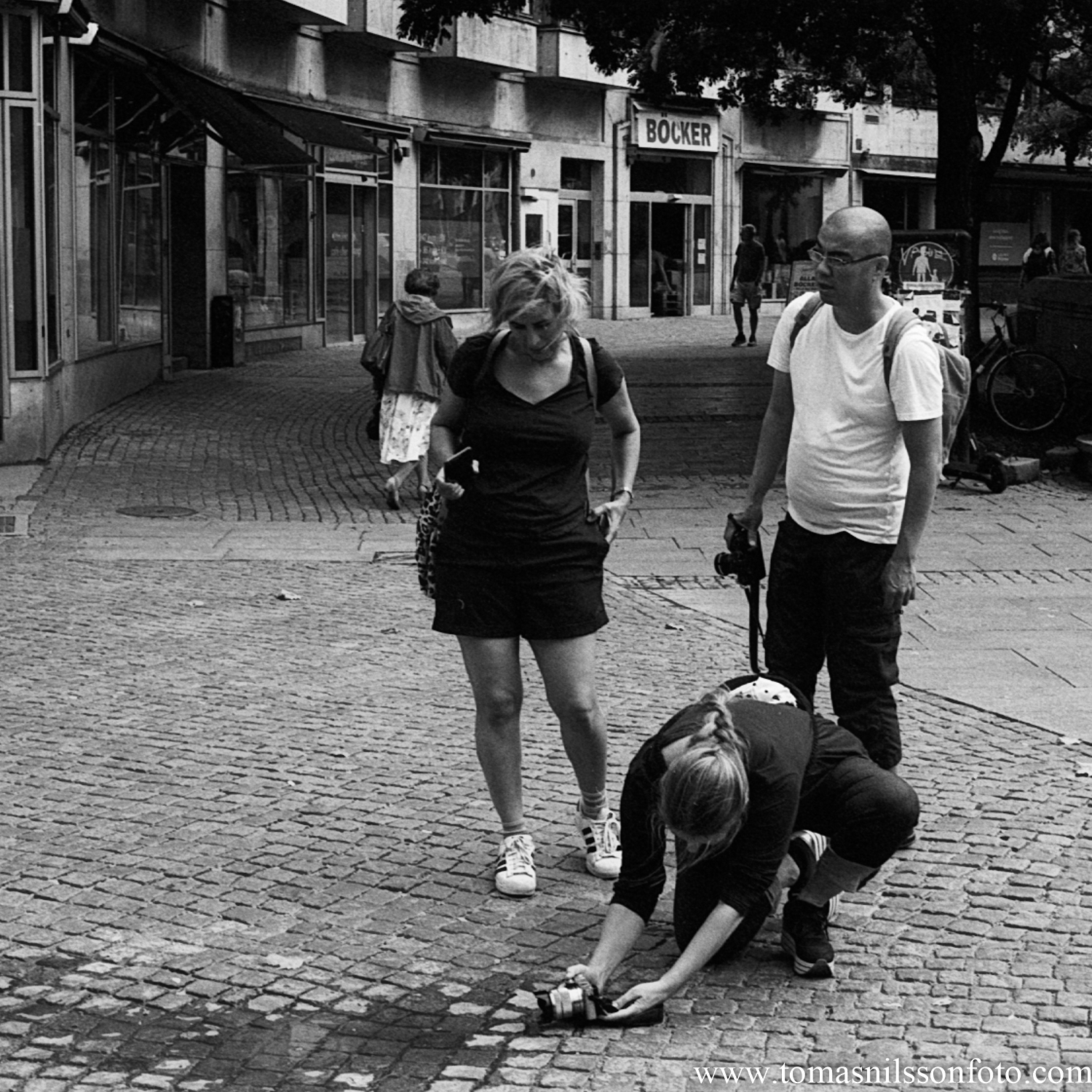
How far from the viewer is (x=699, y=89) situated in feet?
66.5

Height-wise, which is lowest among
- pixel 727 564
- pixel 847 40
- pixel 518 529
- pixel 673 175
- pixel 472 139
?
pixel 727 564

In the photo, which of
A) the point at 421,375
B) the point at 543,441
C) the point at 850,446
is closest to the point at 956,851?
the point at 850,446

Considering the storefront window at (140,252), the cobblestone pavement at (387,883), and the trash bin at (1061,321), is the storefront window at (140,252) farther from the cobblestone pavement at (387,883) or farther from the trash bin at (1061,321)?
the cobblestone pavement at (387,883)

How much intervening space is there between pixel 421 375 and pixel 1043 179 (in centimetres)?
3154

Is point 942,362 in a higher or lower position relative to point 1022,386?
higher

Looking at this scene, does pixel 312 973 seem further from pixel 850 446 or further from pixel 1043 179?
pixel 1043 179

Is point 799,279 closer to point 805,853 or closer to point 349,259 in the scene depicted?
point 349,259

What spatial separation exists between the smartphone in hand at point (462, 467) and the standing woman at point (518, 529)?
0.05ft

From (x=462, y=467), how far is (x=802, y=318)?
104cm

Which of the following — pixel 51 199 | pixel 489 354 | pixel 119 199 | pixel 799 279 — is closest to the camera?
pixel 489 354

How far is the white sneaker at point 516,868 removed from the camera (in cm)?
528

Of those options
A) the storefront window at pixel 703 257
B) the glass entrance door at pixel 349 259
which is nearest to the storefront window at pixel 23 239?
the glass entrance door at pixel 349 259

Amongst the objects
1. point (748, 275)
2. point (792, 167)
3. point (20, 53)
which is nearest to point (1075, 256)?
point (792, 167)

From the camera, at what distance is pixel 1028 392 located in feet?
53.6
